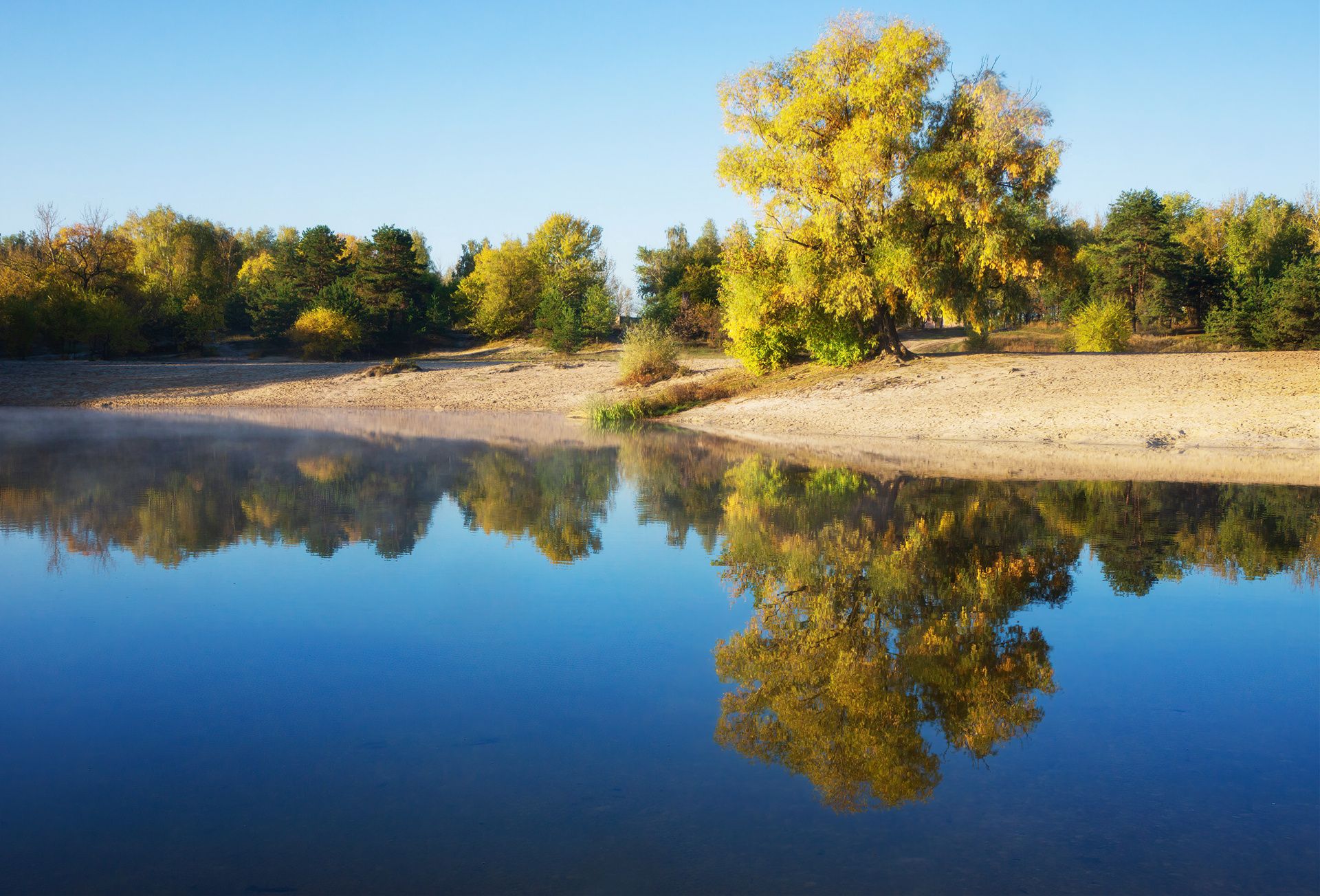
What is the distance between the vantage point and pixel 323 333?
4766 centimetres

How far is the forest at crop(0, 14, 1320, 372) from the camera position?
25.5 m

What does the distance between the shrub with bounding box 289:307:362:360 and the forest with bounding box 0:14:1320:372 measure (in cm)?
11

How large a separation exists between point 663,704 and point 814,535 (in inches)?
186

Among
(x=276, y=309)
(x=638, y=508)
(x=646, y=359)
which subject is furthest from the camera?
(x=276, y=309)

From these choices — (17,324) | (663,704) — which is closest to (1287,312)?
(663,704)

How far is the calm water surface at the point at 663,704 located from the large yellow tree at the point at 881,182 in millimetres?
16021

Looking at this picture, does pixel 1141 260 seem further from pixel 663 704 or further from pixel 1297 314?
pixel 663 704

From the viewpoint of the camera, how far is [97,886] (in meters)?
3.40

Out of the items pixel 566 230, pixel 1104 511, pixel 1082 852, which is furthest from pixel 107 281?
pixel 1082 852

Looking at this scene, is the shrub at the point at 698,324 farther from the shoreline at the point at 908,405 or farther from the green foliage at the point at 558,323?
the shoreline at the point at 908,405

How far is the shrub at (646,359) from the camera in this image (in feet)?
106

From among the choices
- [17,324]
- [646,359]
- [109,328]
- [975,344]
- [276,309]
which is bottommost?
[975,344]

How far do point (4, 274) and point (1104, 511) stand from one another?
1863 inches

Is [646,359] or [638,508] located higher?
[646,359]
